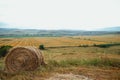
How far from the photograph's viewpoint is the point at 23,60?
13.2 ft

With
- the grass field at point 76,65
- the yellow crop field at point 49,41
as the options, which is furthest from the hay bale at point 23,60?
the yellow crop field at point 49,41

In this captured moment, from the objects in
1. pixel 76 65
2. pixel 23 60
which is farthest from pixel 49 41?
pixel 23 60

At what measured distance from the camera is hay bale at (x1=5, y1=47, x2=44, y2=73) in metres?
3.98

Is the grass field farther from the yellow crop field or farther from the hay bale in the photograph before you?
the hay bale

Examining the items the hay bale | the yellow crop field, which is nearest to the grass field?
the yellow crop field

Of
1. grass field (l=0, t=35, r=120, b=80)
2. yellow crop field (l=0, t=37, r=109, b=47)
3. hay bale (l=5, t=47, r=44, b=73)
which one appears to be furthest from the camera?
yellow crop field (l=0, t=37, r=109, b=47)

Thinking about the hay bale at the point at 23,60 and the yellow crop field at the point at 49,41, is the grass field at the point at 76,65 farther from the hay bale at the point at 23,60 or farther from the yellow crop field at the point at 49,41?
the hay bale at the point at 23,60

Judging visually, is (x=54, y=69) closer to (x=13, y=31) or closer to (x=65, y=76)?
(x=65, y=76)

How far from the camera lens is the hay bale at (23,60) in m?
3.98

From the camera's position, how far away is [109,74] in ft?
12.4

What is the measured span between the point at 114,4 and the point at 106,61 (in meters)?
1.37

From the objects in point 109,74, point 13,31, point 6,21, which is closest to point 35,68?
point 109,74

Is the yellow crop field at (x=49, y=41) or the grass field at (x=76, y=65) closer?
the grass field at (x=76, y=65)

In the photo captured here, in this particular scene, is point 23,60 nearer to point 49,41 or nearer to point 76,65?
point 76,65
